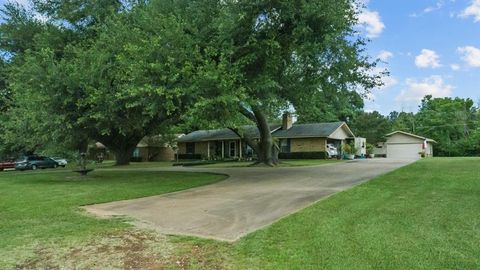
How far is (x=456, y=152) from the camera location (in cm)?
5666

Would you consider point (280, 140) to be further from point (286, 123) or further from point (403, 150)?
point (403, 150)

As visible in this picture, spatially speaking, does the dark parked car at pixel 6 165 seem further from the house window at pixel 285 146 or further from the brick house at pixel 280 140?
the house window at pixel 285 146

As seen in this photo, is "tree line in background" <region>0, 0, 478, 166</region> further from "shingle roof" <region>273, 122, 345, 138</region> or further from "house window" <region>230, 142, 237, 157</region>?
"house window" <region>230, 142, 237, 157</region>

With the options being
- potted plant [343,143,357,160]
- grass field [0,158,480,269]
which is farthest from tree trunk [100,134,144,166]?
grass field [0,158,480,269]

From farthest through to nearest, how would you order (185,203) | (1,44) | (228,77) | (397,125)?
(397,125)
(1,44)
(228,77)
(185,203)

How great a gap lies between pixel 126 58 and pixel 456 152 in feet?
173

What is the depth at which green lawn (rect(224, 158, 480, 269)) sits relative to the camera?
5551mm

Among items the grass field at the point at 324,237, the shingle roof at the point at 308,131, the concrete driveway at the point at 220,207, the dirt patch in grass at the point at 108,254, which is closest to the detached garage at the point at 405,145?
→ the shingle roof at the point at 308,131

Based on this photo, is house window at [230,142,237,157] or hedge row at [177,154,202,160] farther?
hedge row at [177,154,202,160]

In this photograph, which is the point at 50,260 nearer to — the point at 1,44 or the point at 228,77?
the point at 228,77

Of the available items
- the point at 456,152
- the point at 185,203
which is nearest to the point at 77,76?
the point at 185,203

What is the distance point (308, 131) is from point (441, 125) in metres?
31.8

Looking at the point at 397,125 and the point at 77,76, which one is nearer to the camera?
the point at 77,76

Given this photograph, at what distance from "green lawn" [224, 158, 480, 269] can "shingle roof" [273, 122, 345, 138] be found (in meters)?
28.1
